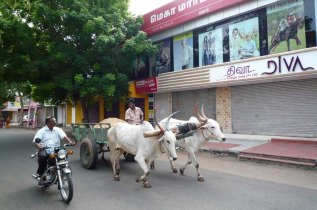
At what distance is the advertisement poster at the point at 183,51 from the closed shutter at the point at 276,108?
10.6 ft

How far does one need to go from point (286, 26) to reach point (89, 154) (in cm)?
938

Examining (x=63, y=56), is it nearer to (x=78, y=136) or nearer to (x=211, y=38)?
(x=78, y=136)

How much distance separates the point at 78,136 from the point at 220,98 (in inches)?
312

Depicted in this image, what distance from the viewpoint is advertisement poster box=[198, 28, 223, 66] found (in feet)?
41.0

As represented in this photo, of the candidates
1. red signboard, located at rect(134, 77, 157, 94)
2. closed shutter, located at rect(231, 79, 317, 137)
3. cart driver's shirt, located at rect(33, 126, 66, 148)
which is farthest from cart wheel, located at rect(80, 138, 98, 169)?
red signboard, located at rect(134, 77, 157, 94)

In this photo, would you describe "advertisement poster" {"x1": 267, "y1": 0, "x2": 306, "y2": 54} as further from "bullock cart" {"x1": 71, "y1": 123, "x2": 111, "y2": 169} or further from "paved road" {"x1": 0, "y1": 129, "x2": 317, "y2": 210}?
"bullock cart" {"x1": 71, "y1": 123, "x2": 111, "y2": 169}

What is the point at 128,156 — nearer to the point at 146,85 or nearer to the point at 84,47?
the point at 84,47

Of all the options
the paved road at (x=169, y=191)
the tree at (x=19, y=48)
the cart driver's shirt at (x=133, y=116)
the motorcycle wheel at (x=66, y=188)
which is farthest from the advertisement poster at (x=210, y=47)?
the motorcycle wheel at (x=66, y=188)

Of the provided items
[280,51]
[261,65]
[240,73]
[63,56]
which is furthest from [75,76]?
[280,51]

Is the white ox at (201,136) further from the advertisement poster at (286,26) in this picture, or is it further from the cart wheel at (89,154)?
the advertisement poster at (286,26)

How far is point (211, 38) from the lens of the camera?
12.8 metres

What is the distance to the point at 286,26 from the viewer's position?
33.4 feet

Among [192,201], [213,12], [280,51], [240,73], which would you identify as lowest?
[192,201]

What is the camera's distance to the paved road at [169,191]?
4.15m
